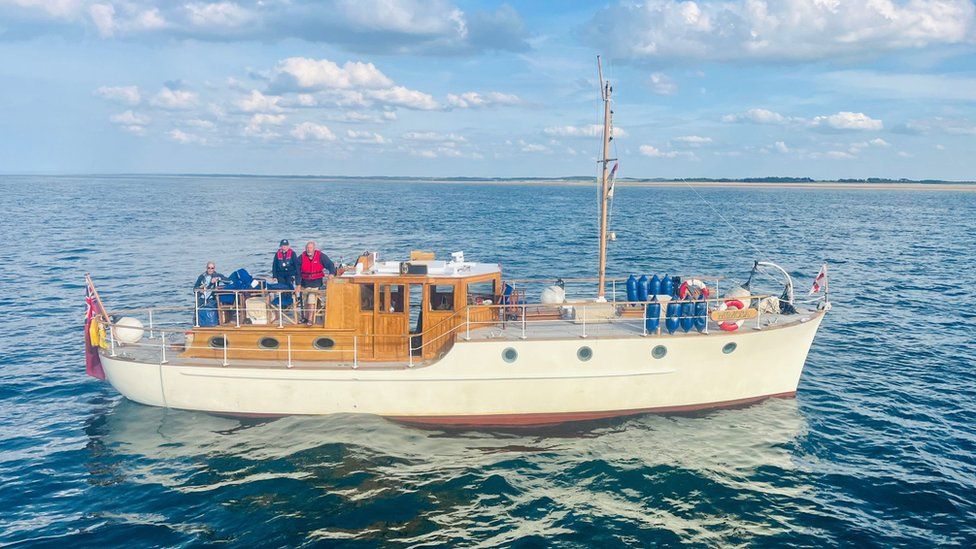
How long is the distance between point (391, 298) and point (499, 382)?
3392 mm

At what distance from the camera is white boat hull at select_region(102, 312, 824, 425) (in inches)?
612

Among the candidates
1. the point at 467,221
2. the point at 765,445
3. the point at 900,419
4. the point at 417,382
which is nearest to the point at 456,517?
the point at 417,382

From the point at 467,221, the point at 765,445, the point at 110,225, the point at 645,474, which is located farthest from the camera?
the point at 467,221

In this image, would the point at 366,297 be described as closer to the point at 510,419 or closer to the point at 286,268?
the point at 286,268

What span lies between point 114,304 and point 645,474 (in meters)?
24.9

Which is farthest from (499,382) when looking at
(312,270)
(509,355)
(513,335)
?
(312,270)

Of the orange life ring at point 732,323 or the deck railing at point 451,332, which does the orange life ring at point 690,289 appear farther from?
the orange life ring at point 732,323

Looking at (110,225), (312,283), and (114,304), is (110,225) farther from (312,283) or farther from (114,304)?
(312,283)

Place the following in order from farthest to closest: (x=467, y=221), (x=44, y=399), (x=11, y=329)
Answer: (x=467, y=221) < (x=11, y=329) < (x=44, y=399)

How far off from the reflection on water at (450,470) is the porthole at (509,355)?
1.89 meters

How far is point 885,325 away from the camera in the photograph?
25766 millimetres

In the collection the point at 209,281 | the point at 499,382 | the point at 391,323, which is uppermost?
the point at 209,281

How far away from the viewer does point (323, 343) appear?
53.4ft

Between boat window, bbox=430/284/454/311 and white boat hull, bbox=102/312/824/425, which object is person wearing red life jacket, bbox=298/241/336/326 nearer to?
white boat hull, bbox=102/312/824/425
